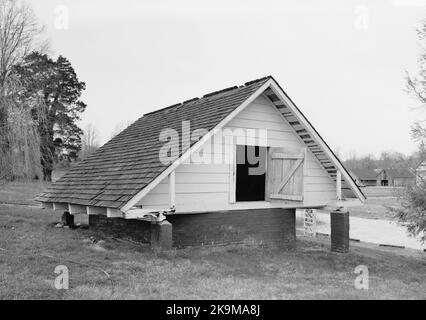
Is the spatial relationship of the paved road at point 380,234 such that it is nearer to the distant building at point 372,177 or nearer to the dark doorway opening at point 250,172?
the dark doorway opening at point 250,172

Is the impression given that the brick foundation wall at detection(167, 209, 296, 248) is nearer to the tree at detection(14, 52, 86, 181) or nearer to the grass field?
the grass field

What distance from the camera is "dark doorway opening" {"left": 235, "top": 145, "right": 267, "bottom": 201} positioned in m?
12.9

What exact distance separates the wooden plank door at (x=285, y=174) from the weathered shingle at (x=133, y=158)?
1.99 metres

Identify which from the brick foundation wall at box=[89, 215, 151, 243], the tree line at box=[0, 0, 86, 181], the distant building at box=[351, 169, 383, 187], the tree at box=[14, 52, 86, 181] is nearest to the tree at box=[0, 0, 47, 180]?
the tree line at box=[0, 0, 86, 181]

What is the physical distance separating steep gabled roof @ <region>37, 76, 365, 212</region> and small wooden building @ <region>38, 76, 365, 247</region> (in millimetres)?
31

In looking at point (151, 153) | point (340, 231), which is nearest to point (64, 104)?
point (151, 153)

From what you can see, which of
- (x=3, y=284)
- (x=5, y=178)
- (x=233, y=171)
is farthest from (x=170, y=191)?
(x=5, y=178)

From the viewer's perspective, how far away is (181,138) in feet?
35.6

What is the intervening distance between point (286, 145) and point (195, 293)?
666cm

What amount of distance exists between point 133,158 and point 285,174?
4216 millimetres

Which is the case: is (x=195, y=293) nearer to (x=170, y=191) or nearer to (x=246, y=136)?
(x=170, y=191)

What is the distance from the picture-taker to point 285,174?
11711mm

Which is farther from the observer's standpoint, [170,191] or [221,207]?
[221,207]

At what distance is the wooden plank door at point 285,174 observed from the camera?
37.1 feet
